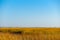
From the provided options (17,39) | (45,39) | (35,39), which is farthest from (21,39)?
(45,39)

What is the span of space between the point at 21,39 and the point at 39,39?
1.55m

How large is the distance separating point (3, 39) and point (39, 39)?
10.0ft

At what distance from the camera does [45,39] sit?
501 inches

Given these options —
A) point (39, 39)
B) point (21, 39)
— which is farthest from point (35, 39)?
point (21, 39)

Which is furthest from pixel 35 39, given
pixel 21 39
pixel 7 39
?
pixel 7 39

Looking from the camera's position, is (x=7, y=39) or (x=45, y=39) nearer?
(x=7, y=39)

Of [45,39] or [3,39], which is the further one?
[45,39]

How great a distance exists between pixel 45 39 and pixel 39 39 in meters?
0.61

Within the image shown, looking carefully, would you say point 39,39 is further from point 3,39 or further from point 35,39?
point 3,39

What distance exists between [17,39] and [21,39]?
35 cm

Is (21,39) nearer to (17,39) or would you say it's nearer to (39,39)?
(17,39)

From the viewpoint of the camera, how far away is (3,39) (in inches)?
466

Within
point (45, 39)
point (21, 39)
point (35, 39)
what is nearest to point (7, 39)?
point (21, 39)

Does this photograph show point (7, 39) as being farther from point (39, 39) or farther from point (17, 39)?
point (39, 39)
